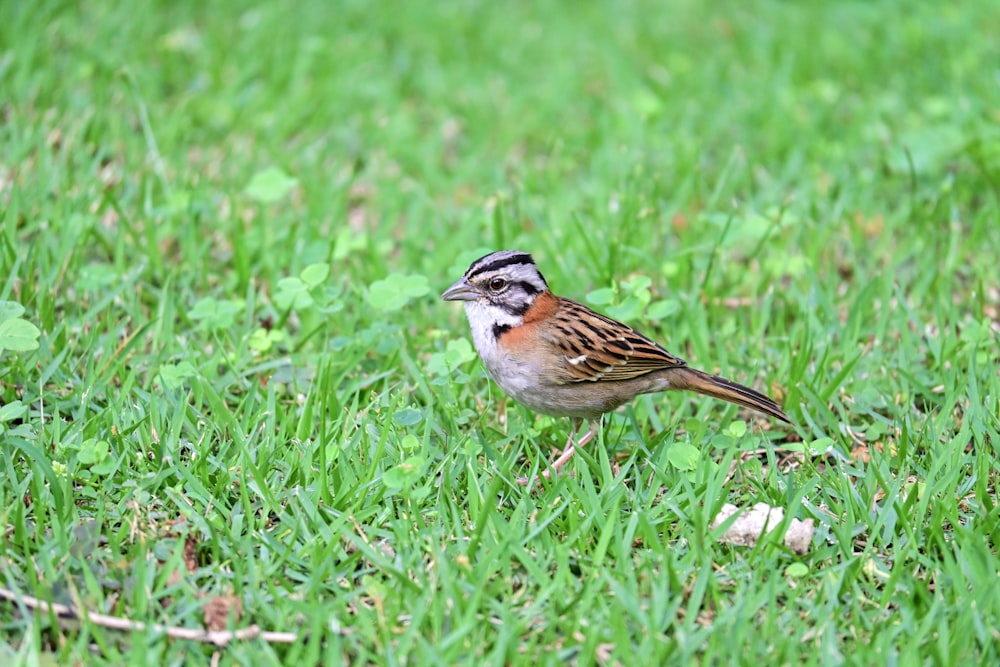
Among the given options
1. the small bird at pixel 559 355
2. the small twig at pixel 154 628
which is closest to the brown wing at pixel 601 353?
the small bird at pixel 559 355

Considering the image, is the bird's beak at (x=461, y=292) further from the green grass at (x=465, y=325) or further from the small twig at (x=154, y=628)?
the small twig at (x=154, y=628)

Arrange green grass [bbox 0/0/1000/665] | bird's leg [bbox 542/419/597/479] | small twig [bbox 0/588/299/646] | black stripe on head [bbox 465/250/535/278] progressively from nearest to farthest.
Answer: small twig [bbox 0/588/299/646], green grass [bbox 0/0/1000/665], bird's leg [bbox 542/419/597/479], black stripe on head [bbox 465/250/535/278]

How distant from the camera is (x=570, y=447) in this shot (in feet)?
17.3

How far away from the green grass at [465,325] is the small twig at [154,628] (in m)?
0.03

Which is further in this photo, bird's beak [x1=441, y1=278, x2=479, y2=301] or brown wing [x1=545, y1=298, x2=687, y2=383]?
bird's beak [x1=441, y1=278, x2=479, y2=301]

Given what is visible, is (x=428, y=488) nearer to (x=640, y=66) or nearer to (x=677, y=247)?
(x=677, y=247)

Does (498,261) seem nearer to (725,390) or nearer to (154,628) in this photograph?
(725,390)

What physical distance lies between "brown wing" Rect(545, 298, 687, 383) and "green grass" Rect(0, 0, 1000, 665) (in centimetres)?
36

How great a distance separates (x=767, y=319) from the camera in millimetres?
6191

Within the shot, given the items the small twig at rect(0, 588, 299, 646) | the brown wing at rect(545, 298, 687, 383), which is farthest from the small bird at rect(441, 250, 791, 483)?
the small twig at rect(0, 588, 299, 646)

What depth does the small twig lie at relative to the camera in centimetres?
385

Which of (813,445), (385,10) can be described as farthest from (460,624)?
(385,10)

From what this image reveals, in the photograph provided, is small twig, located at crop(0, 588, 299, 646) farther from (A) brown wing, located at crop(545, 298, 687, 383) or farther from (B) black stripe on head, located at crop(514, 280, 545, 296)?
(B) black stripe on head, located at crop(514, 280, 545, 296)

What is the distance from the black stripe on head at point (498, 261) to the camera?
16.9ft
